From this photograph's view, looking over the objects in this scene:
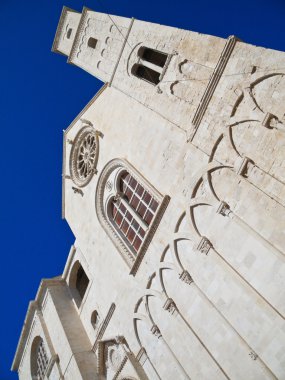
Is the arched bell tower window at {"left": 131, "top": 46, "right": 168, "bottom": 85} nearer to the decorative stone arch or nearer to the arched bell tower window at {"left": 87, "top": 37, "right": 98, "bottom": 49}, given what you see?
the arched bell tower window at {"left": 87, "top": 37, "right": 98, "bottom": 49}

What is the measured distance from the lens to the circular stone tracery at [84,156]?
13.9 m

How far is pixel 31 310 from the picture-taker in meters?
17.0

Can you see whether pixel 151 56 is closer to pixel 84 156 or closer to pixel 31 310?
pixel 84 156

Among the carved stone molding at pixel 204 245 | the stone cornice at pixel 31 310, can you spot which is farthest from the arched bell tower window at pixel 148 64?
the stone cornice at pixel 31 310

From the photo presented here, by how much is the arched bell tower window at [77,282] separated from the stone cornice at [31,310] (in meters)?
0.69

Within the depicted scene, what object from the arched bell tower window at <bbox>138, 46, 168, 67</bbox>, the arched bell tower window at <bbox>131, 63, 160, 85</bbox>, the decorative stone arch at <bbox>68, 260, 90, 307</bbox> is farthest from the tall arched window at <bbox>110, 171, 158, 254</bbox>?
the decorative stone arch at <bbox>68, 260, 90, 307</bbox>

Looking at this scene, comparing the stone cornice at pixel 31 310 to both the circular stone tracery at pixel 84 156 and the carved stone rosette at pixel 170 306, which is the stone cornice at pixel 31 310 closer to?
the circular stone tracery at pixel 84 156

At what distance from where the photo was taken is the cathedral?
6727mm

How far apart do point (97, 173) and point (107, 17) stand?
6.33 meters

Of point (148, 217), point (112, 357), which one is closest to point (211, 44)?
point (148, 217)

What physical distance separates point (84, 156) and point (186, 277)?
8.18 m

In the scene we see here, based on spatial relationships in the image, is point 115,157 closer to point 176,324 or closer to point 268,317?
point 176,324

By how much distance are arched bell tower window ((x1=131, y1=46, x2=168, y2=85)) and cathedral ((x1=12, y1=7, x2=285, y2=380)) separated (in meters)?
0.05

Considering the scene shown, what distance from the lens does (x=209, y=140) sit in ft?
27.1
